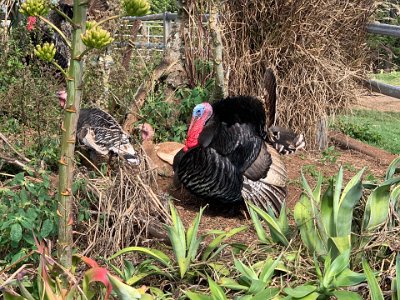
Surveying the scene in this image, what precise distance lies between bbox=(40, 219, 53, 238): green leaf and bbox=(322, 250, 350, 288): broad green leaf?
1.33 meters

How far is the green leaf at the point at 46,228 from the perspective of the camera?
10.4 feet

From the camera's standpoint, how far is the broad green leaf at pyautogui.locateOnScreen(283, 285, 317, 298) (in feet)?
8.75

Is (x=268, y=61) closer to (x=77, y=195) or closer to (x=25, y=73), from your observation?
(x=25, y=73)

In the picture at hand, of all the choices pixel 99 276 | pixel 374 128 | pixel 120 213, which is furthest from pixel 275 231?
pixel 374 128

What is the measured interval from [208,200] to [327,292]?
90.4 inches

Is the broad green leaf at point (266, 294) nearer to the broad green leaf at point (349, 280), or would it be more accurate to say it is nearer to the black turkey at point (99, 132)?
the broad green leaf at point (349, 280)

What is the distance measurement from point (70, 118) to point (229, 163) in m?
2.57

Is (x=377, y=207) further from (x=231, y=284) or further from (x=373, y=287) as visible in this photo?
(x=231, y=284)

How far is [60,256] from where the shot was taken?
2.62 meters

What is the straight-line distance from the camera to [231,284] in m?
2.80

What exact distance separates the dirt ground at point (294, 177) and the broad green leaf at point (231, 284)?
31.6 inches

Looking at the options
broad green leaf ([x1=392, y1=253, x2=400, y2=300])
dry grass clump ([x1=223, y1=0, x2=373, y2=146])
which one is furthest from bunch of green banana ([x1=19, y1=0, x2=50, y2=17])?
dry grass clump ([x1=223, y1=0, x2=373, y2=146])

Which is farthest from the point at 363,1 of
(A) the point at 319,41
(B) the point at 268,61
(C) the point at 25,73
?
(C) the point at 25,73

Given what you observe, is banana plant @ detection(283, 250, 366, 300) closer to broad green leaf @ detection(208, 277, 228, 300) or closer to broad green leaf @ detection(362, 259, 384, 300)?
broad green leaf @ detection(362, 259, 384, 300)
